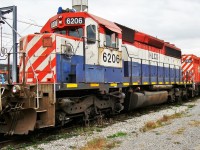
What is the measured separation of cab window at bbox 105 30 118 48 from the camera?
11406 mm

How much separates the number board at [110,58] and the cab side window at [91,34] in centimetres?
55

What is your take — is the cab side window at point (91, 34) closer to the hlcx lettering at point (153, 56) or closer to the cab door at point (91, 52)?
the cab door at point (91, 52)

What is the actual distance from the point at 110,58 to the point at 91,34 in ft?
4.90

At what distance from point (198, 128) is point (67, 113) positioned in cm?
385

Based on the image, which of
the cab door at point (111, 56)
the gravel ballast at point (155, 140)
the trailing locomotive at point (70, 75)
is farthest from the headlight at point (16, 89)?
the cab door at point (111, 56)

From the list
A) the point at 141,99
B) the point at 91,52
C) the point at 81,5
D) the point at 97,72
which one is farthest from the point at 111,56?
the point at 141,99

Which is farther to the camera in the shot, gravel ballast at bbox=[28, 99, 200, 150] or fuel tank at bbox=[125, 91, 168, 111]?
fuel tank at bbox=[125, 91, 168, 111]

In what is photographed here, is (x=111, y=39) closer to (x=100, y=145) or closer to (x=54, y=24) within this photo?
(x=54, y=24)

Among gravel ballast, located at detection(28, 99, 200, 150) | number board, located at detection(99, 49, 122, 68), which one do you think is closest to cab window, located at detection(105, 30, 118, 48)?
number board, located at detection(99, 49, 122, 68)

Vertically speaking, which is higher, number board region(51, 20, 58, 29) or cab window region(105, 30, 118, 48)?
number board region(51, 20, 58, 29)

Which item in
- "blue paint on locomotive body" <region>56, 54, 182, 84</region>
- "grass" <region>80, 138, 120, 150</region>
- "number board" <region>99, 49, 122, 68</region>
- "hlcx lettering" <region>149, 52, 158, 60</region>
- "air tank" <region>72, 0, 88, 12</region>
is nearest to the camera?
"grass" <region>80, 138, 120, 150</region>

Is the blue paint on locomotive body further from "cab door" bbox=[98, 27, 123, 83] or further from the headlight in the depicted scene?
the headlight

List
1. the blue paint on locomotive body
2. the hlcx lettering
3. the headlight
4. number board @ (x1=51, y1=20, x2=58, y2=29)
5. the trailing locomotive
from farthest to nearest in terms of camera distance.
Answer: the hlcx lettering < number board @ (x1=51, y1=20, x2=58, y2=29) < the blue paint on locomotive body < the trailing locomotive < the headlight

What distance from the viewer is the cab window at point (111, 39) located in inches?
449
